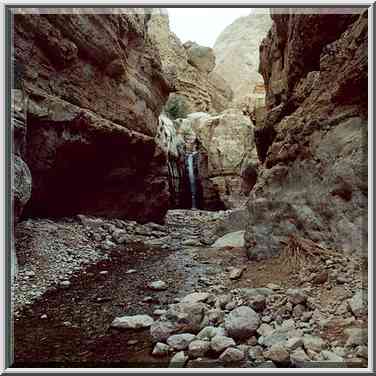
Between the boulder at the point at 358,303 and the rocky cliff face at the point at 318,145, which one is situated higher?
the rocky cliff face at the point at 318,145

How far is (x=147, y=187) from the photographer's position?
29.0 ft

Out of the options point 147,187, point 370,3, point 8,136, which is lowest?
point 147,187

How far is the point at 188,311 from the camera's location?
110 inches

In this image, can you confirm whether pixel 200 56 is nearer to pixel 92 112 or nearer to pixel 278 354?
pixel 92 112

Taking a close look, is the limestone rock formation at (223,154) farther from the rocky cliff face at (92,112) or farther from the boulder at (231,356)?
the boulder at (231,356)

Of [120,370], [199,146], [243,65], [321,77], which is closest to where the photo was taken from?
[120,370]

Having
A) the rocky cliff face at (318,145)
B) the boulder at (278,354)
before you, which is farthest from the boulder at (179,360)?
the rocky cliff face at (318,145)

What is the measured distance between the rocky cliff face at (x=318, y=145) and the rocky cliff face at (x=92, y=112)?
289 centimetres

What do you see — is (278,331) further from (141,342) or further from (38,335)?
(38,335)

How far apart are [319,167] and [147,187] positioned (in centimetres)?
581

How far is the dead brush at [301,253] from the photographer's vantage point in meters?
3.34

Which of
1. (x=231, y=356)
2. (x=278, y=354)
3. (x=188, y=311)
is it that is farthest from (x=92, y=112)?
(x=278, y=354)

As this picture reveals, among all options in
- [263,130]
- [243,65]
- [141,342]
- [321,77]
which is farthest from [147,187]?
[243,65]

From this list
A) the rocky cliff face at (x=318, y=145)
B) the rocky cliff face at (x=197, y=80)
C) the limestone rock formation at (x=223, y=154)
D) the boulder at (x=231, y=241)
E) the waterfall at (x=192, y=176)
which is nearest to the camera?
the rocky cliff face at (x=318, y=145)
